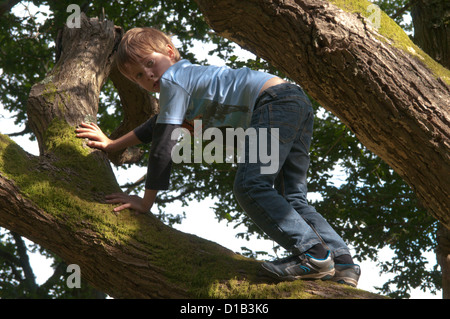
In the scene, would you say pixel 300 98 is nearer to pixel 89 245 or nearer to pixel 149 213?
pixel 149 213

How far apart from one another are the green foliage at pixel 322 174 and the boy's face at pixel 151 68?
3628 mm

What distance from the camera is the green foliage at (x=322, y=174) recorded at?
7.86m

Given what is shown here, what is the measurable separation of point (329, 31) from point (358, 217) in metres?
5.86

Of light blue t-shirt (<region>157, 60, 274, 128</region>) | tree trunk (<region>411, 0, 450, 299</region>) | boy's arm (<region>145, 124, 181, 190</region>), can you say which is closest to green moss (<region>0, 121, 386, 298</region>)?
boy's arm (<region>145, 124, 181, 190</region>)

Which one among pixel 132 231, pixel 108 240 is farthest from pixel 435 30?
→ pixel 108 240

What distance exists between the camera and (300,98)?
9.49 feet

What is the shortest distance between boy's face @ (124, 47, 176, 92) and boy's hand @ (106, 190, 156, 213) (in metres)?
0.75

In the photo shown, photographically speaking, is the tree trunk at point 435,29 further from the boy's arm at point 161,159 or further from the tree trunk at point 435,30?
the boy's arm at point 161,159

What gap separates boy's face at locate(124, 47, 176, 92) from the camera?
309cm

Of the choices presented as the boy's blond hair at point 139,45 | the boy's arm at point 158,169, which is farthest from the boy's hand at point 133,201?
the boy's blond hair at point 139,45

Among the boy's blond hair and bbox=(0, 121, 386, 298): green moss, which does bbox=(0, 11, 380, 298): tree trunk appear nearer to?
bbox=(0, 121, 386, 298): green moss

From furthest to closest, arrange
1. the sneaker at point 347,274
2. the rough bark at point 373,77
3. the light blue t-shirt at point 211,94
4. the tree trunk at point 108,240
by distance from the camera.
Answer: the light blue t-shirt at point 211,94
the sneaker at point 347,274
the tree trunk at point 108,240
the rough bark at point 373,77
